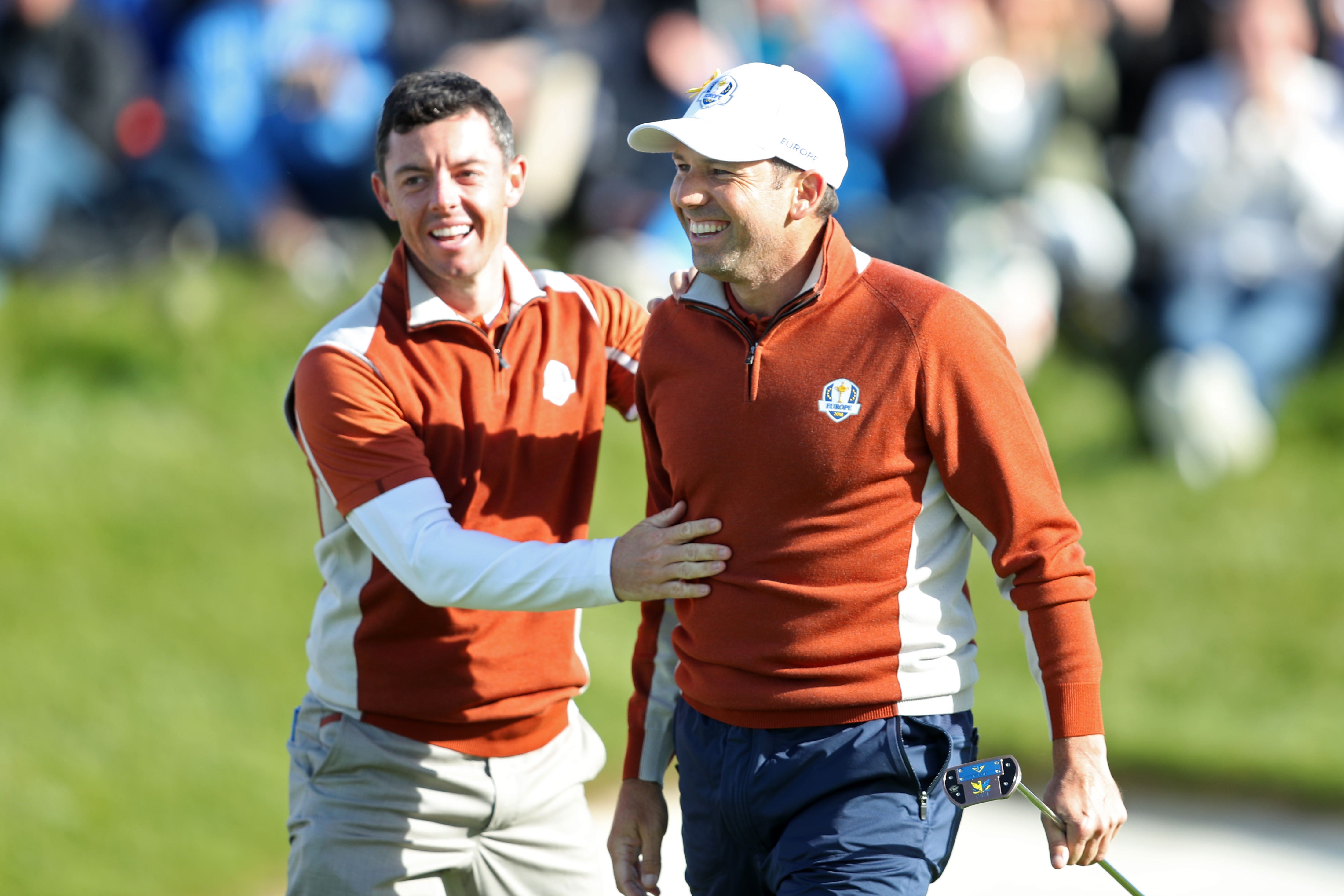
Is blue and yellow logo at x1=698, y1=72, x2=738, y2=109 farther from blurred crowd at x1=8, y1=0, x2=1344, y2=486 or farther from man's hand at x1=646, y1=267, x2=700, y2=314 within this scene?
blurred crowd at x1=8, y1=0, x2=1344, y2=486

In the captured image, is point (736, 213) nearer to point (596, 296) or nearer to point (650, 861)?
point (596, 296)

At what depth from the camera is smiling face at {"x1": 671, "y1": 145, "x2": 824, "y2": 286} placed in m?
2.46

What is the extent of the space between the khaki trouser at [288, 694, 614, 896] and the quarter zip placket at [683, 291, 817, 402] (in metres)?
1.06

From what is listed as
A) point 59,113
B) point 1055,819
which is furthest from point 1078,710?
point 59,113

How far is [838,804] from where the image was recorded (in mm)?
2396

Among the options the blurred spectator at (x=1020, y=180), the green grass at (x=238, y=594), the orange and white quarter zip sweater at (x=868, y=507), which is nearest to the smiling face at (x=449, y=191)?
the orange and white quarter zip sweater at (x=868, y=507)

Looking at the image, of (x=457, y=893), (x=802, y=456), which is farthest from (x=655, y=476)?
(x=457, y=893)

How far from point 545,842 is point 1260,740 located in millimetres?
3817

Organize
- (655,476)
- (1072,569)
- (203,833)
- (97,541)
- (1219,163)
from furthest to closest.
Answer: (1219,163) < (97,541) < (203,833) < (655,476) < (1072,569)

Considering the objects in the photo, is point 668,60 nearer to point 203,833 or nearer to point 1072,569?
point 203,833

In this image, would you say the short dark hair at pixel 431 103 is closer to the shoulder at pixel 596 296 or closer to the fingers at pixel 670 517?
the shoulder at pixel 596 296

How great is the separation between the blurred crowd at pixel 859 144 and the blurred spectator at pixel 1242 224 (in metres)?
0.01

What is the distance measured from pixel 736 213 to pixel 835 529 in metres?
0.58

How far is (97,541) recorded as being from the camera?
634 cm
